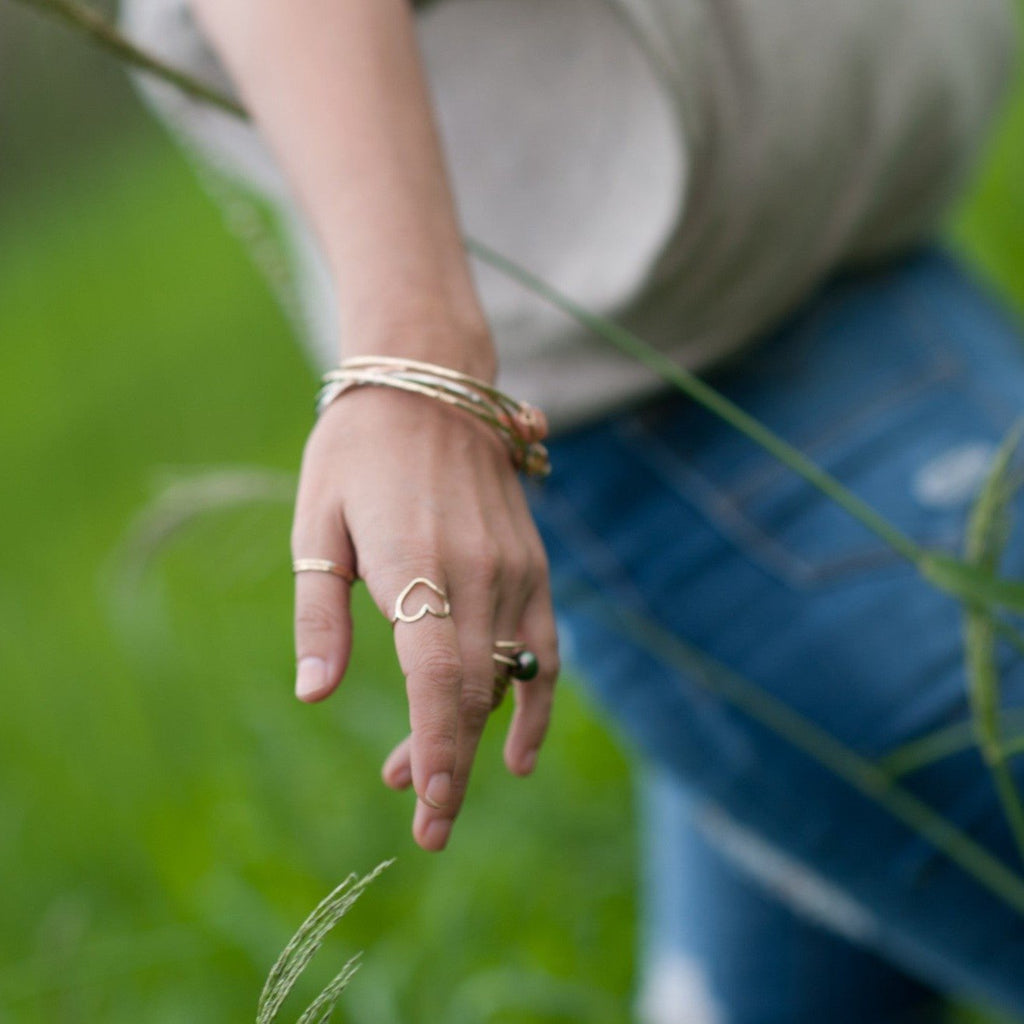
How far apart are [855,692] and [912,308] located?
34 centimetres

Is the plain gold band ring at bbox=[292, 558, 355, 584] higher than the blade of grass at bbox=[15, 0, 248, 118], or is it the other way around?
the blade of grass at bbox=[15, 0, 248, 118]

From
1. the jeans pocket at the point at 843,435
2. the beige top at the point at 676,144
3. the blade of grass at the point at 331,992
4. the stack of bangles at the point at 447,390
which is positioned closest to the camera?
the blade of grass at the point at 331,992

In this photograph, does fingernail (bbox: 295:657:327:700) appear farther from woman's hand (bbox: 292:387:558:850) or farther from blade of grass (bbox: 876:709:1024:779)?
blade of grass (bbox: 876:709:1024:779)

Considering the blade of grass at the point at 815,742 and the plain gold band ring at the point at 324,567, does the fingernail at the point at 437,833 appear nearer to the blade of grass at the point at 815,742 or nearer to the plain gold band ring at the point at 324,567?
the plain gold band ring at the point at 324,567

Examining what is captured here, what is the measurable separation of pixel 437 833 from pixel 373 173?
1.00 ft

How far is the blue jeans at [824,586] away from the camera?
3.26 ft

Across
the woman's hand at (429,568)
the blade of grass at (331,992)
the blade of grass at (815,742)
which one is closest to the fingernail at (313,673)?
the woman's hand at (429,568)

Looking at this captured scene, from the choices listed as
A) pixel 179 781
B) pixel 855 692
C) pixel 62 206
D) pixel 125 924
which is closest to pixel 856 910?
pixel 855 692

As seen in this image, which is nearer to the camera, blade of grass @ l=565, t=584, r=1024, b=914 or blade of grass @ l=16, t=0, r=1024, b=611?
blade of grass @ l=16, t=0, r=1024, b=611

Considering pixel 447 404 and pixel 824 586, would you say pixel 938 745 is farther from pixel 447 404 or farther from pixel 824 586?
pixel 447 404

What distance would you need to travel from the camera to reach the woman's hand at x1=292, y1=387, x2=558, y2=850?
522 mm

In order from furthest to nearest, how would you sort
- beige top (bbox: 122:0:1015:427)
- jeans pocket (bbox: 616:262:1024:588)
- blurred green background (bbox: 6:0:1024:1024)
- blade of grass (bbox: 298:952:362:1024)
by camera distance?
blurred green background (bbox: 6:0:1024:1024) < jeans pocket (bbox: 616:262:1024:588) < beige top (bbox: 122:0:1015:427) < blade of grass (bbox: 298:952:362:1024)


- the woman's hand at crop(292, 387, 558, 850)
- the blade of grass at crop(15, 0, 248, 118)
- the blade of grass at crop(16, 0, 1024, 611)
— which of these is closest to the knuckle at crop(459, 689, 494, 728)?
the woman's hand at crop(292, 387, 558, 850)

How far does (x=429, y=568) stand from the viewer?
21.1 inches
